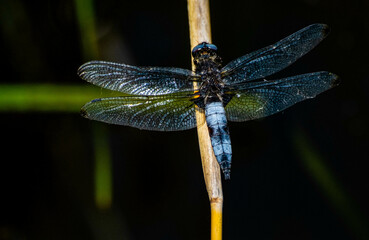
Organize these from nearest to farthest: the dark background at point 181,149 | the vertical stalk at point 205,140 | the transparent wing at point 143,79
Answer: the vertical stalk at point 205,140
the transparent wing at point 143,79
the dark background at point 181,149

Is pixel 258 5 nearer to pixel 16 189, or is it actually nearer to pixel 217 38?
pixel 217 38

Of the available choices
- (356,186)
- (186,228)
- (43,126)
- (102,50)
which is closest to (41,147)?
(43,126)

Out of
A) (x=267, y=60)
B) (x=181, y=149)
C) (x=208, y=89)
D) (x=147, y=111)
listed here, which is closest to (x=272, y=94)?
(x=267, y=60)

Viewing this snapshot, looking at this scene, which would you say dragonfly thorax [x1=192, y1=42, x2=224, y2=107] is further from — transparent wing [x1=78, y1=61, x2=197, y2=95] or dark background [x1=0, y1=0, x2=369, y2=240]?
dark background [x1=0, y1=0, x2=369, y2=240]

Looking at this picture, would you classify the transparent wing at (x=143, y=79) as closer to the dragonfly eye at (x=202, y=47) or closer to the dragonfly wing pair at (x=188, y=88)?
the dragonfly wing pair at (x=188, y=88)

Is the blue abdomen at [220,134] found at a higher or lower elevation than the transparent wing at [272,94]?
lower

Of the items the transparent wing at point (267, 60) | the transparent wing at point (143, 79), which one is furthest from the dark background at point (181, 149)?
the transparent wing at point (143, 79)

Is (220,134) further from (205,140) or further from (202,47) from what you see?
(202,47)
